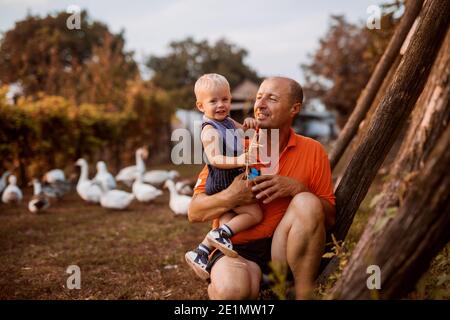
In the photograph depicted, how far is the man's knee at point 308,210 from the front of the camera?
302cm

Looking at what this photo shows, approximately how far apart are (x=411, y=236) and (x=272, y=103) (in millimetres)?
1640

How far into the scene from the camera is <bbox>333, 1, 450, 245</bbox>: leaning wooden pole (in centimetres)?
315

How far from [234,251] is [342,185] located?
3.55 feet

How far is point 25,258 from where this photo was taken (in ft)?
17.9

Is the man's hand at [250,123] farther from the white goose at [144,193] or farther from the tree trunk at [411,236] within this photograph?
the white goose at [144,193]

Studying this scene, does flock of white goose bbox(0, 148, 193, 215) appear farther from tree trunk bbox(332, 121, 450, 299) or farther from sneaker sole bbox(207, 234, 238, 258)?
tree trunk bbox(332, 121, 450, 299)

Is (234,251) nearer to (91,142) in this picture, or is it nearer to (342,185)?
(342,185)

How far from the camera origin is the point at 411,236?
2.04 metres

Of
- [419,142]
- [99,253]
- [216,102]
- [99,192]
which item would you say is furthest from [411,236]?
[99,192]

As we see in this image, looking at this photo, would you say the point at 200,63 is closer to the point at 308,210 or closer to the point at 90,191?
the point at 90,191

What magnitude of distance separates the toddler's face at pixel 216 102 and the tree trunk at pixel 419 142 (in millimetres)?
1620

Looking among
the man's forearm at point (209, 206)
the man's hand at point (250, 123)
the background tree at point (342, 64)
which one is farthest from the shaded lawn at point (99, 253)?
the background tree at point (342, 64)

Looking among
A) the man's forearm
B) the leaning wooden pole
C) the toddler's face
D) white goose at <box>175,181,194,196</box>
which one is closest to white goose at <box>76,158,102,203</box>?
white goose at <box>175,181,194,196</box>
